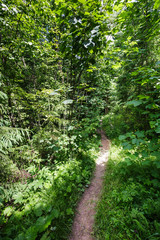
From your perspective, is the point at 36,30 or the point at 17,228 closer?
the point at 17,228

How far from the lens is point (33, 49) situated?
11.9ft

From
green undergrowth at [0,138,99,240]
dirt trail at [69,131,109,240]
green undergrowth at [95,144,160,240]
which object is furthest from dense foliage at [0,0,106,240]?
green undergrowth at [95,144,160,240]

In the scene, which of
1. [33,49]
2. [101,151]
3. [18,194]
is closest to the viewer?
[18,194]

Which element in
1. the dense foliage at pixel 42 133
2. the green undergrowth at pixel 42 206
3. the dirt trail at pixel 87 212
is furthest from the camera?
the dirt trail at pixel 87 212

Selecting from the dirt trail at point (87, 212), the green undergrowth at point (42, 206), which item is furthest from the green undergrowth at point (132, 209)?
the green undergrowth at point (42, 206)

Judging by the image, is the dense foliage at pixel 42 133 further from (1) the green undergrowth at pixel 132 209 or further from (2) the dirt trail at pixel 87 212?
(1) the green undergrowth at pixel 132 209

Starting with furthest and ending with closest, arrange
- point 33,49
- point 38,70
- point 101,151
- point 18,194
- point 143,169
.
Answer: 1. point 101,151
2. point 38,70
3. point 33,49
4. point 143,169
5. point 18,194

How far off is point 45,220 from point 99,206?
177cm

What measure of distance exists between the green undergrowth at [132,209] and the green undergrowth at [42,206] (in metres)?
0.90

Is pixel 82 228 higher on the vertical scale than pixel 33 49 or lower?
lower

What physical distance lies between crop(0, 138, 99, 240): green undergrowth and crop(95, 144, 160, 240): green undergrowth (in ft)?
2.96

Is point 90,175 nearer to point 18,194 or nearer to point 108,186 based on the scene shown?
point 108,186

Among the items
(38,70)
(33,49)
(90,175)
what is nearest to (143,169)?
(90,175)

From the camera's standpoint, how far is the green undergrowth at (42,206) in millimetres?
2033
